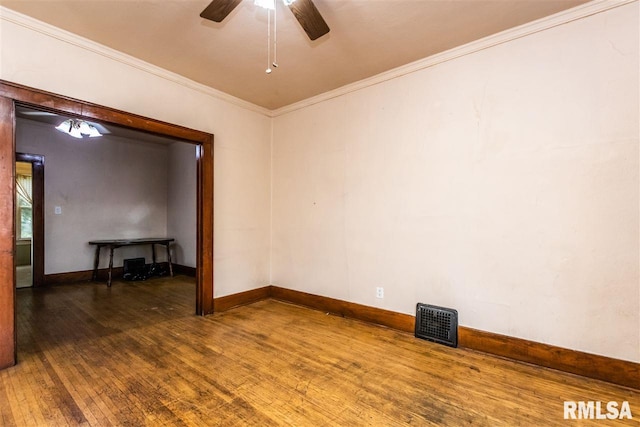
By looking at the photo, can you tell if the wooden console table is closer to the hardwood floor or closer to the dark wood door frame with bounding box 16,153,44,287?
the dark wood door frame with bounding box 16,153,44,287

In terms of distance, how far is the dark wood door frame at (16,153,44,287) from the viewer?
4.52m

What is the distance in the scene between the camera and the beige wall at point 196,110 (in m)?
2.25

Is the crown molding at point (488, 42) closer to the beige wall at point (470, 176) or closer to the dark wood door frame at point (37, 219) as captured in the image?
the beige wall at point (470, 176)

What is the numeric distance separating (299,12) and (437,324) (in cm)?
271

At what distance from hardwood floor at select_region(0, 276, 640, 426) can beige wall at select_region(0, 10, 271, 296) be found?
0.99 metres

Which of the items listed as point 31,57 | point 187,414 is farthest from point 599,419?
point 31,57

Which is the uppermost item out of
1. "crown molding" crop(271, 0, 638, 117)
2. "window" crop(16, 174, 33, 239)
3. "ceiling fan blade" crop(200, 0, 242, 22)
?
"crown molding" crop(271, 0, 638, 117)

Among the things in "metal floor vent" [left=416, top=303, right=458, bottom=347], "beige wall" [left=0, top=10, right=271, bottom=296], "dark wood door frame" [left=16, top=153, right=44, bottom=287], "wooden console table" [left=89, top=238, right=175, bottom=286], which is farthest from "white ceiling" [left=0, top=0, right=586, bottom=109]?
"dark wood door frame" [left=16, top=153, right=44, bottom=287]

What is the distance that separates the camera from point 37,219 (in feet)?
14.9

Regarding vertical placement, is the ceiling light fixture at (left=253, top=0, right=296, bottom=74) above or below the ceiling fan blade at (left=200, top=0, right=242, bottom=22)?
above

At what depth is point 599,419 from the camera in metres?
1.66

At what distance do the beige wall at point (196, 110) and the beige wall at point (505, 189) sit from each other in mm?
1061

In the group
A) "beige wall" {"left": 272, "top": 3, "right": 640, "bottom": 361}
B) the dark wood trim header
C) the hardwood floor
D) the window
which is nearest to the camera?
the hardwood floor

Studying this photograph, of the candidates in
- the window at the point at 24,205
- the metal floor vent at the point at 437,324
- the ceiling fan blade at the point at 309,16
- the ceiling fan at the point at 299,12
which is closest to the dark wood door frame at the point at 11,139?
the ceiling fan at the point at 299,12
